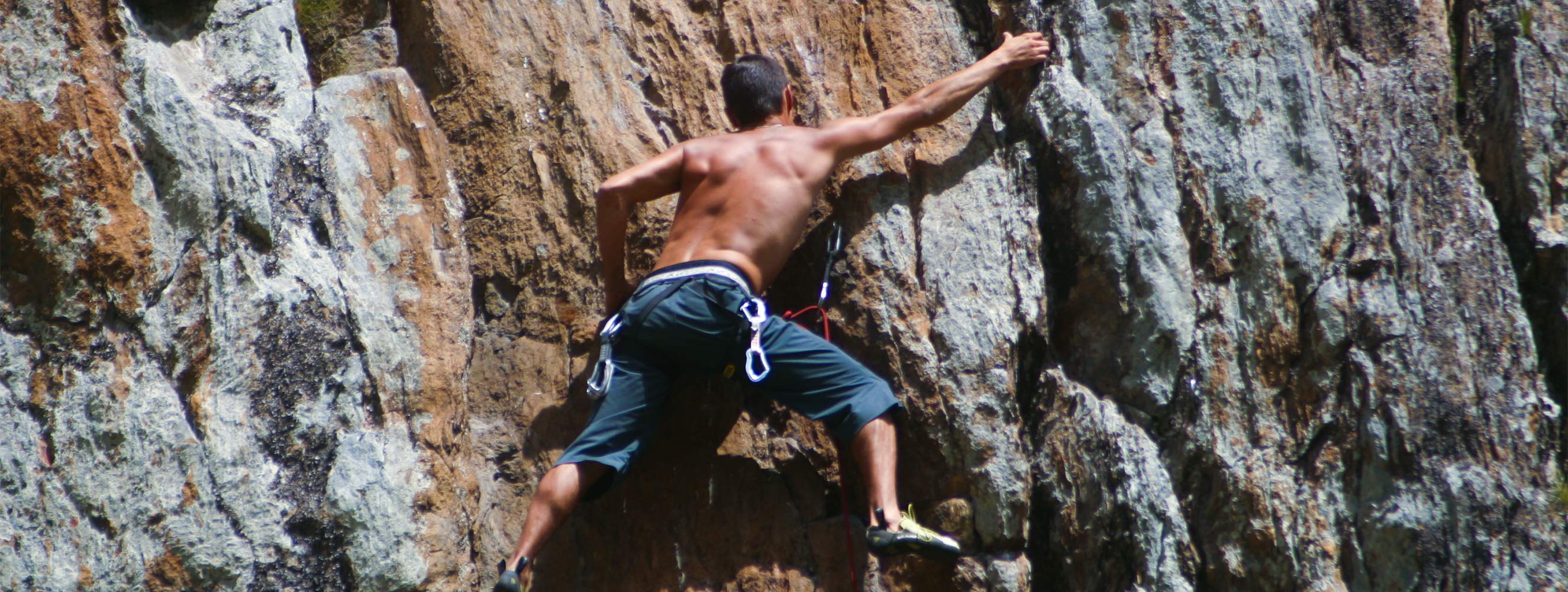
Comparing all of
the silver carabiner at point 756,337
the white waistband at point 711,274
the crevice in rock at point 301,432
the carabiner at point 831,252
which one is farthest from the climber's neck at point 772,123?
the crevice in rock at point 301,432

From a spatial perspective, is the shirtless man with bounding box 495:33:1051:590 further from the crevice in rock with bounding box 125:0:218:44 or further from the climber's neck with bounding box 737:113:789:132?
the crevice in rock with bounding box 125:0:218:44

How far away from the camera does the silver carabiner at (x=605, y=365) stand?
3719 millimetres

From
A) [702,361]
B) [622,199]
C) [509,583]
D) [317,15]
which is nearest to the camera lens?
[509,583]

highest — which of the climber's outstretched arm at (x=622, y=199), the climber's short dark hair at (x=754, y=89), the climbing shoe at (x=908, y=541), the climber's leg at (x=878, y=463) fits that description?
the climber's short dark hair at (x=754, y=89)

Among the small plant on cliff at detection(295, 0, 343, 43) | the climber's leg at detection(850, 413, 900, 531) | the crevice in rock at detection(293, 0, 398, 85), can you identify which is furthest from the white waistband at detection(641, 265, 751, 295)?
the small plant on cliff at detection(295, 0, 343, 43)

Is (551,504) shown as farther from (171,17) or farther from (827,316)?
(171,17)

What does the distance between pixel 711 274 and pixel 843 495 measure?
1037 millimetres

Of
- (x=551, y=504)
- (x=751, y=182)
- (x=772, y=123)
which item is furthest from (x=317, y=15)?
(x=551, y=504)

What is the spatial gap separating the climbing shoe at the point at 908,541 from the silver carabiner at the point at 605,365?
42.4 inches

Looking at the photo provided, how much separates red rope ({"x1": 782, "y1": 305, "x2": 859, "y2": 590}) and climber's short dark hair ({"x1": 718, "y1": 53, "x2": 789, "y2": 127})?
31.0 inches

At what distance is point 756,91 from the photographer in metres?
4.12

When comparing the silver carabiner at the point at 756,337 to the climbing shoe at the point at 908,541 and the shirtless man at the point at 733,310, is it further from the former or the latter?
the climbing shoe at the point at 908,541

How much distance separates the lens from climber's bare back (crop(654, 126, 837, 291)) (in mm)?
3832

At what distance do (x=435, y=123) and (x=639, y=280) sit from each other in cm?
124
